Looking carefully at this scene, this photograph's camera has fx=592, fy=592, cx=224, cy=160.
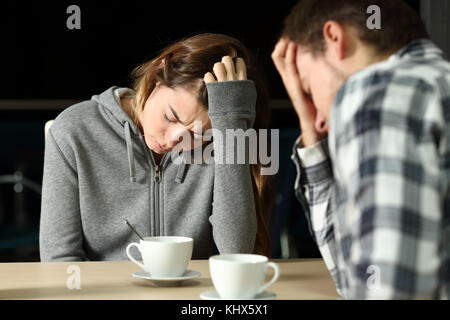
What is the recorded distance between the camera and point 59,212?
1.27 meters

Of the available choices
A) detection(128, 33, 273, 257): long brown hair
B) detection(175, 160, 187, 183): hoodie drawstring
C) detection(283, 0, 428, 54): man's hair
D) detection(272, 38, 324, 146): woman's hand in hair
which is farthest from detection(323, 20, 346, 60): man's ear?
detection(175, 160, 187, 183): hoodie drawstring

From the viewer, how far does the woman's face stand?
4.24 ft

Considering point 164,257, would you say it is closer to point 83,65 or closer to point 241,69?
point 241,69

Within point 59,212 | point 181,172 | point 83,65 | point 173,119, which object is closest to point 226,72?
point 173,119

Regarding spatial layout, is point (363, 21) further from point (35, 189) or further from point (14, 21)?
point (35, 189)

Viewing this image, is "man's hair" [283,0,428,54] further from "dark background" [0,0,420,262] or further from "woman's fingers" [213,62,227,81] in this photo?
"dark background" [0,0,420,262]

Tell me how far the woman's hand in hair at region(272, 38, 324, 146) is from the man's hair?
0.21ft

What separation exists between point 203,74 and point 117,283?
59cm

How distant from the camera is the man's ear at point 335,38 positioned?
75 cm

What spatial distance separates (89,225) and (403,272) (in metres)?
0.91

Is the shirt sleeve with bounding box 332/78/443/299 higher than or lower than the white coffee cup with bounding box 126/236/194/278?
higher

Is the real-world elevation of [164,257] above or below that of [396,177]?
below

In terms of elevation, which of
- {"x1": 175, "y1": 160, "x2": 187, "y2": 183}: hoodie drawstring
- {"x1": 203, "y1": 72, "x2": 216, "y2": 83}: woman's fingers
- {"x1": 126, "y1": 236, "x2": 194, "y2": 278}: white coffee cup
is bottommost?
{"x1": 126, "y1": 236, "x2": 194, "y2": 278}: white coffee cup

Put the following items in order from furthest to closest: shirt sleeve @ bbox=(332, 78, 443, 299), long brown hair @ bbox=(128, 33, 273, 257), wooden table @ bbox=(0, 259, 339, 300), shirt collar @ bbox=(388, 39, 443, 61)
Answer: long brown hair @ bbox=(128, 33, 273, 257), wooden table @ bbox=(0, 259, 339, 300), shirt collar @ bbox=(388, 39, 443, 61), shirt sleeve @ bbox=(332, 78, 443, 299)
